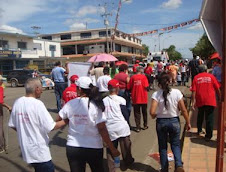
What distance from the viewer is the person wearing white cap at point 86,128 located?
9.12ft

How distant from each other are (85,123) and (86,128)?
58mm

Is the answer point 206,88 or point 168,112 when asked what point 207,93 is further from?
point 168,112

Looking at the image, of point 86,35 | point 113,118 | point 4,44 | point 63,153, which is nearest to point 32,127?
point 113,118

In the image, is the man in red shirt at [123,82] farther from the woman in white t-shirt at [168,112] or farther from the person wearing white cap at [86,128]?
the person wearing white cap at [86,128]

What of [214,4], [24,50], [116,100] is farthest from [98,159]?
[24,50]

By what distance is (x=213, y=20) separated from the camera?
107 inches

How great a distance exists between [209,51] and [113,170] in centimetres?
4129

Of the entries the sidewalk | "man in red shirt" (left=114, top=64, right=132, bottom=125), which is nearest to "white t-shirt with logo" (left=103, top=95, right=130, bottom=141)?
the sidewalk

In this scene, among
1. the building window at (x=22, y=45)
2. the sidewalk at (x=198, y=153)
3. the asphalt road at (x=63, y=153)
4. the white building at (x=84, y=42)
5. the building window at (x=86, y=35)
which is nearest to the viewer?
the sidewalk at (x=198, y=153)

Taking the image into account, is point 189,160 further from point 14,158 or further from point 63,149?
point 14,158

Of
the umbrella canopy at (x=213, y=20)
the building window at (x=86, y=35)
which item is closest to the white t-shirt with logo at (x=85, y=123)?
the umbrella canopy at (x=213, y=20)

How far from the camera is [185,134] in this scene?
19.7 feet

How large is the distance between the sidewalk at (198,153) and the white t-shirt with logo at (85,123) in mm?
2233

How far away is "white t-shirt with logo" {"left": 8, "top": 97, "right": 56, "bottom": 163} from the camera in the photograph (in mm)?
2770
